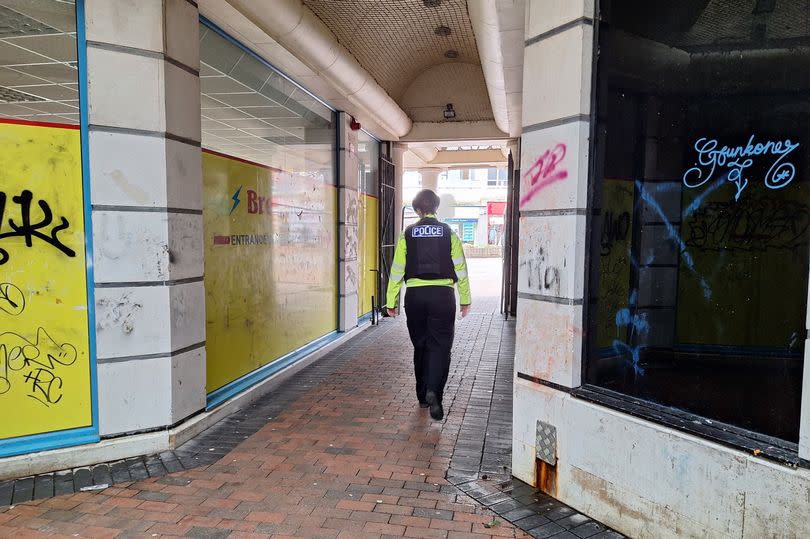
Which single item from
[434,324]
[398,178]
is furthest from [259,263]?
[398,178]

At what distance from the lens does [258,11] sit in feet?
16.0

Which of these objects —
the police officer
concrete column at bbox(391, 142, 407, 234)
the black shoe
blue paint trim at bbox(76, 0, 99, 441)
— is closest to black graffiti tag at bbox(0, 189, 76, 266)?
blue paint trim at bbox(76, 0, 99, 441)

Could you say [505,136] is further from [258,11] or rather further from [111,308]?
[111,308]

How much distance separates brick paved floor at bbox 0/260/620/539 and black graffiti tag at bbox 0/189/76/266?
1589mm

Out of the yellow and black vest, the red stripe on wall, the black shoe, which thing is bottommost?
the black shoe

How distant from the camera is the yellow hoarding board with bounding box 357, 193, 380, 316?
32.3 ft

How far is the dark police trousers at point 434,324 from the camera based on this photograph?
16.5ft

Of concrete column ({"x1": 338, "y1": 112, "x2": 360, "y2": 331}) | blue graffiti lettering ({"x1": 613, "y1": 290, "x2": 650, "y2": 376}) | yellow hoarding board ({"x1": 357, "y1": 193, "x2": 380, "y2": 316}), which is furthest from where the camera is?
yellow hoarding board ({"x1": 357, "y1": 193, "x2": 380, "y2": 316})

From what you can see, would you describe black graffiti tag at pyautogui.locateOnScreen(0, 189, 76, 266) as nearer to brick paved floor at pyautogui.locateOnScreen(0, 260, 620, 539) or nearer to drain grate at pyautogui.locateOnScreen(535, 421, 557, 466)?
brick paved floor at pyautogui.locateOnScreen(0, 260, 620, 539)

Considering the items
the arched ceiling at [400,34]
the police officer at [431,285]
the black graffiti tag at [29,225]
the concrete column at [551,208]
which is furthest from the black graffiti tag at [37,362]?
the arched ceiling at [400,34]

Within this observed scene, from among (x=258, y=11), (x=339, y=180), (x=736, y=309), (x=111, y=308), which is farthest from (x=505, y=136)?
(x=111, y=308)

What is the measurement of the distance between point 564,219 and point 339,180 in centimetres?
548

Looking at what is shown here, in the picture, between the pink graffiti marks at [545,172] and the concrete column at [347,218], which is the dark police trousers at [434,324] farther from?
the concrete column at [347,218]

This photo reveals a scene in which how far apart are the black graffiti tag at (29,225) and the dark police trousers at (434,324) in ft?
9.12
